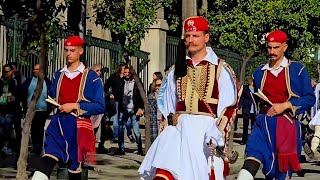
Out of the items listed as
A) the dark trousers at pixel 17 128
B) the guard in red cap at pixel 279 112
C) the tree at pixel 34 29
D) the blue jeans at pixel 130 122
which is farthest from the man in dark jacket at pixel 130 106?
the guard in red cap at pixel 279 112

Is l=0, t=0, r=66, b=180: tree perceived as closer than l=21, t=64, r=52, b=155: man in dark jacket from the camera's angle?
Yes

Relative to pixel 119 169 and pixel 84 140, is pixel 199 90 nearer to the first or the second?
pixel 84 140

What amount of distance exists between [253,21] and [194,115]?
41.8 ft

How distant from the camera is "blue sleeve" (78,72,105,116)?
987 cm

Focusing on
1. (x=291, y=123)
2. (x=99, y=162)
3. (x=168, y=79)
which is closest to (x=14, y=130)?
(x=99, y=162)

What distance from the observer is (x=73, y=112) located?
9898 millimetres

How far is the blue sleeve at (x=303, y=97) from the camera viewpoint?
9.88 metres

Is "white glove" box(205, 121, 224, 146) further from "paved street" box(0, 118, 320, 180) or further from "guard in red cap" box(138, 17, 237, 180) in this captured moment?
"paved street" box(0, 118, 320, 180)

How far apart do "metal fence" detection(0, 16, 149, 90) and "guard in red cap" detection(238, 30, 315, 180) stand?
17.0 feet

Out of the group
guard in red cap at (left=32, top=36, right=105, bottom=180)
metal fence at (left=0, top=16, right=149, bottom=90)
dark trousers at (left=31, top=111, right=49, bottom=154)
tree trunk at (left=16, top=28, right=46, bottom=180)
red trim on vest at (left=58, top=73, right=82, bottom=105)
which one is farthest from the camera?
metal fence at (left=0, top=16, right=149, bottom=90)

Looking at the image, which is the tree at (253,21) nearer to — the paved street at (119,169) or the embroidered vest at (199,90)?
the paved street at (119,169)

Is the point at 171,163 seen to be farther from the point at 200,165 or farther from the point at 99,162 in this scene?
the point at 99,162

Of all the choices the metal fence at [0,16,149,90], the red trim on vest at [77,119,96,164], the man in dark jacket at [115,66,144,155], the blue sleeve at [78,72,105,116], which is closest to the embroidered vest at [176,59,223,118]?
the blue sleeve at [78,72,105,116]

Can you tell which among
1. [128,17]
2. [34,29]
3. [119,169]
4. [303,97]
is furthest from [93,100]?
[128,17]
